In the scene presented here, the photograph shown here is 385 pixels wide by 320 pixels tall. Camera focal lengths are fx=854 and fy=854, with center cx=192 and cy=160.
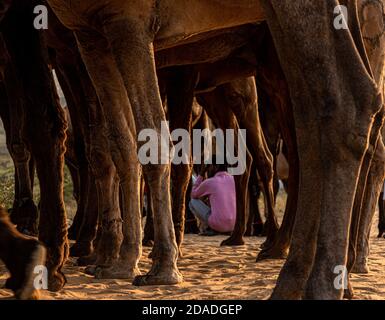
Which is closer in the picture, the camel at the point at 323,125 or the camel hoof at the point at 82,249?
the camel at the point at 323,125

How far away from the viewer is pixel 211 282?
245 inches

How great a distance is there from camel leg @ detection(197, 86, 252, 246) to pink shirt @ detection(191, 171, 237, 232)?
4.73ft

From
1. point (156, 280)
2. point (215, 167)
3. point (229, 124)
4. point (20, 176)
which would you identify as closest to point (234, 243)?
point (229, 124)

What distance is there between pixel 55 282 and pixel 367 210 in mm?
2814

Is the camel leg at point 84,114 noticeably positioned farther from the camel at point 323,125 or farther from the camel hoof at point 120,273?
the camel at point 323,125

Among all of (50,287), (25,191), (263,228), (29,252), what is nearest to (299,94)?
(29,252)

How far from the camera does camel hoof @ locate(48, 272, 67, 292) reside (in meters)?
5.31

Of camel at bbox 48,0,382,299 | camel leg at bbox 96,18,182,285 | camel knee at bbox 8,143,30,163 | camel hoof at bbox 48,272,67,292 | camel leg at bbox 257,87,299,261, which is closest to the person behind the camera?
camel at bbox 48,0,382,299

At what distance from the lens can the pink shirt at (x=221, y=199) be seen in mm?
12133

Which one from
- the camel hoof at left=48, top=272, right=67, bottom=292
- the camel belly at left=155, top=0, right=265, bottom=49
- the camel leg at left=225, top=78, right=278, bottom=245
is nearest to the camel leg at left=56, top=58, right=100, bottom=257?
the camel belly at left=155, top=0, right=265, bottom=49

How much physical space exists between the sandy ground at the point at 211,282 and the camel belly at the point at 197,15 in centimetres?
181

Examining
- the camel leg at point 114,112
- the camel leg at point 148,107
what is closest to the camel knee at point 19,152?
the camel leg at point 114,112

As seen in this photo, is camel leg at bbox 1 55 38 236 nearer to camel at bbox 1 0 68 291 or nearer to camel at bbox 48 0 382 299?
camel at bbox 1 0 68 291

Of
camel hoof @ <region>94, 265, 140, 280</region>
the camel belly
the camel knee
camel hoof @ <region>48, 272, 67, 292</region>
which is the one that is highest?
the camel belly
